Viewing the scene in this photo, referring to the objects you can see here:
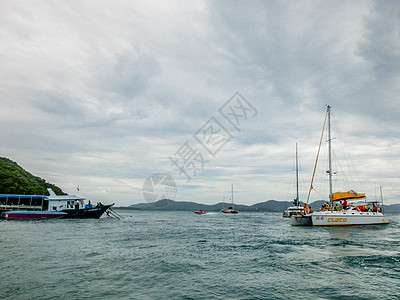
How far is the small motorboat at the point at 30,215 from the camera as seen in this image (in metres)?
63.4

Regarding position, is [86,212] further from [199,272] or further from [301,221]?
[199,272]

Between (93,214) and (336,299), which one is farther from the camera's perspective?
(93,214)

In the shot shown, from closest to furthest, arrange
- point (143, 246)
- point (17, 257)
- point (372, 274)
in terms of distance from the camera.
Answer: point (372, 274), point (17, 257), point (143, 246)

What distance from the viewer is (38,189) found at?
108375 mm

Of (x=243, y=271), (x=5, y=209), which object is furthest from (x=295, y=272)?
(x=5, y=209)

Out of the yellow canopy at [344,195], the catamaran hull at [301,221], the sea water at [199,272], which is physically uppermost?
the yellow canopy at [344,195]

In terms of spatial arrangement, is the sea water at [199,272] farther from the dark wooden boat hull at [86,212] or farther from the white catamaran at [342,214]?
the dark wooden boat hull at [86,212]

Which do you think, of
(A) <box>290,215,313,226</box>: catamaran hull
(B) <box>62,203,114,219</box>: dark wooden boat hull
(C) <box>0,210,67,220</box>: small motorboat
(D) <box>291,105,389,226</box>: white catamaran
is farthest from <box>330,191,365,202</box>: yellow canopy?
(C) <box>0,210,67,220</box>: small motorboat

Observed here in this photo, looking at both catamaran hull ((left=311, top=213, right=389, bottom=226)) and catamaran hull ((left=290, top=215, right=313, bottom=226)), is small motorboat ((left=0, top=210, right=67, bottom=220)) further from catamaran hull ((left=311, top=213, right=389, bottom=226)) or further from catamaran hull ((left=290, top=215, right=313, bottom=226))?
catamaran hull ((left=311, top=213, right=389, bottom=226))

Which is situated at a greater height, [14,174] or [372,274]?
[14,174]

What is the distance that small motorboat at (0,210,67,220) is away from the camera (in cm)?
6338

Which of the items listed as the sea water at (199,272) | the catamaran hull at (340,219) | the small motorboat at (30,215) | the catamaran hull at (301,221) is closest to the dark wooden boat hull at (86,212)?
the small motorboat at (30,215)

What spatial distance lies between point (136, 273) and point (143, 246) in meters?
10.7

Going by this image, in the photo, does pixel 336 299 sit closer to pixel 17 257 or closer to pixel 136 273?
pixel 136 273
